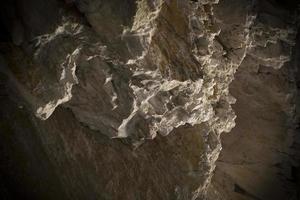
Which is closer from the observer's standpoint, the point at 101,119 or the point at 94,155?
the point at 101,119

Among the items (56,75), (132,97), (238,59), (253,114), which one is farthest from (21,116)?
(253,114)

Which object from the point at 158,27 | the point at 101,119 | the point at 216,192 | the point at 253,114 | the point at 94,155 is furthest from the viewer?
the point at 216,192

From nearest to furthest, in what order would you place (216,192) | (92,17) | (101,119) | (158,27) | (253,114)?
(92,17), (158,27), (101,119), (253,114), (216,192)

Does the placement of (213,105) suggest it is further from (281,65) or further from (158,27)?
(158,27)

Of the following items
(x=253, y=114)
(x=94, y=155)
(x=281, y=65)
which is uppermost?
(x=281, y=65)

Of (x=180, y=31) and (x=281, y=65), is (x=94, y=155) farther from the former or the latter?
(x=281, y=65)

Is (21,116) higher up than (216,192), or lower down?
higher up
